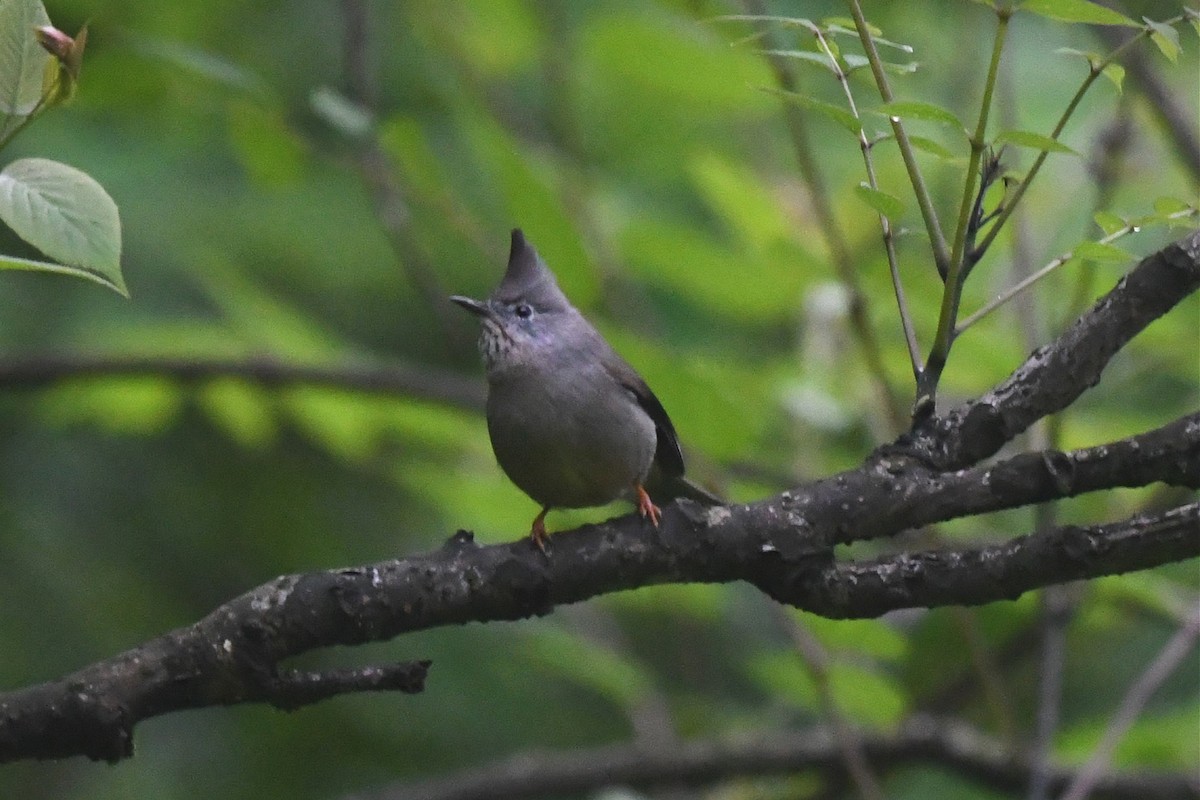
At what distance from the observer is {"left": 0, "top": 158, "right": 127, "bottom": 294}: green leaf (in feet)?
5.26

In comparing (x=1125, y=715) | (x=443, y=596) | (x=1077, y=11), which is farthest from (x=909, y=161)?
(x=1125, y=715)

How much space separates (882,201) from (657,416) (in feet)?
5.27

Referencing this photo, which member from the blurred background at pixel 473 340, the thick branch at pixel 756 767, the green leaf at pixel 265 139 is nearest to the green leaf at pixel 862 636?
the blurred background at pixel 473 340

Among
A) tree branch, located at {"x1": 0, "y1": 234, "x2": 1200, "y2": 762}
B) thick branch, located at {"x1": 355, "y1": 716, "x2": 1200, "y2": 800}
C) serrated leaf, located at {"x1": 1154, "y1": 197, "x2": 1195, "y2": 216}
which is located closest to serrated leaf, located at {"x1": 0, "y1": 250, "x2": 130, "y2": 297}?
tree branch, located at {"x1": 0, "y1": 234, "x2": 1200, "y2": 762}

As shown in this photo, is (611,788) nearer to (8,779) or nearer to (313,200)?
(313,200)

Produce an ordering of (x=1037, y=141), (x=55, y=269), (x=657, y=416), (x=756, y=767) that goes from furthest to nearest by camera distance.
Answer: (x=756, y=767), (x=657, y=416), (x=1037, y=141), (x=55, y=269)

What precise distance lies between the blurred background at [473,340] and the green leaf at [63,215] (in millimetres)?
1581

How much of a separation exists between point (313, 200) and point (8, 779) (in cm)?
331

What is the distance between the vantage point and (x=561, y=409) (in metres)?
3.44

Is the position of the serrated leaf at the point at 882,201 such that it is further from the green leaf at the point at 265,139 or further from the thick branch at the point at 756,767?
the thick branch at the point at 756,767

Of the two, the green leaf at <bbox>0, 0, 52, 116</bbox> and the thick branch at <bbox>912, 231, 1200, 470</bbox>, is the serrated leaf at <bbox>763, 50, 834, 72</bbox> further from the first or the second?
the green leaf at <bbox>0, 0, 52, 116</bbox>

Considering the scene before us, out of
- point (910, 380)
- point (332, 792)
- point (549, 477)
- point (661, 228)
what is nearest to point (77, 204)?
point (549, 477)

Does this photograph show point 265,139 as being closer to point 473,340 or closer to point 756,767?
point 473,340

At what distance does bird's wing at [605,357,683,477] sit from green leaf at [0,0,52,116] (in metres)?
2.00
